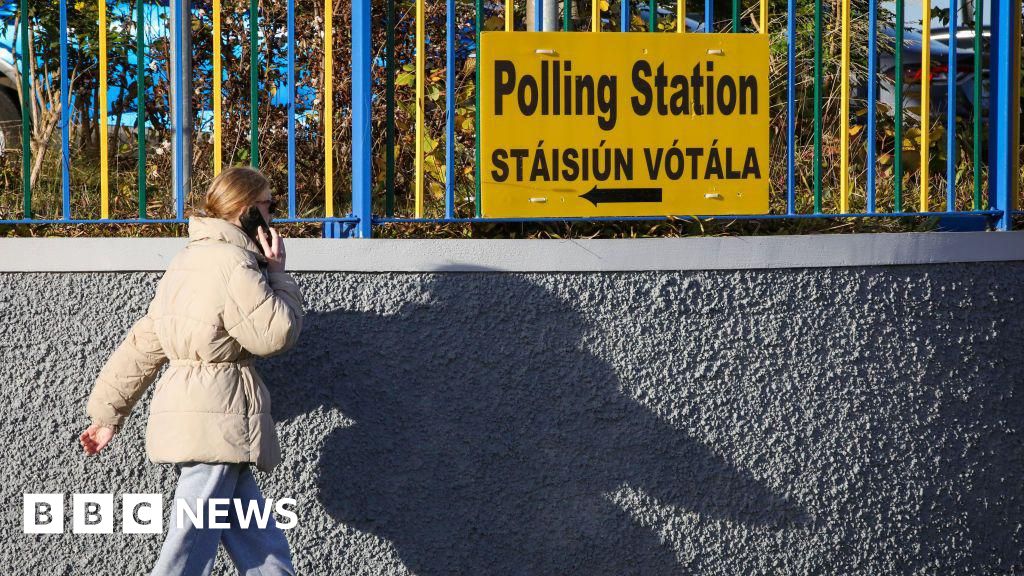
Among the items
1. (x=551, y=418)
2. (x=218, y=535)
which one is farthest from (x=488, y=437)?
(x=218, y=535)

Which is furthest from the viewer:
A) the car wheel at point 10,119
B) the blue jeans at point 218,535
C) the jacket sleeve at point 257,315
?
the car wheel at point 10,119

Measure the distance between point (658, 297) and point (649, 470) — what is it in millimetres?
544

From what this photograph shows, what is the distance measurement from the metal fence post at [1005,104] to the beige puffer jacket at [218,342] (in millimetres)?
2456

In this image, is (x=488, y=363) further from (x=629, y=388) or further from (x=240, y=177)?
(x=240, y=177)

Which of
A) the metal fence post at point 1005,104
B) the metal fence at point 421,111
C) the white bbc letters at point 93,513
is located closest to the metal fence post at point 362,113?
the metal fence at point 421,111

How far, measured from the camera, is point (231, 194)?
3.15 metres

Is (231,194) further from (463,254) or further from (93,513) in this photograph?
(93,513)

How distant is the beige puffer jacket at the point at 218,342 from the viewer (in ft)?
9.86

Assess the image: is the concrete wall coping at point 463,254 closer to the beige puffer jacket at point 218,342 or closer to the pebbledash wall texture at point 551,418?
the pebbledash wall texture at point 551,418

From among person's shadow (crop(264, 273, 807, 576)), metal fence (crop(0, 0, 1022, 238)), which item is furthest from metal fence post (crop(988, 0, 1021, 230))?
person's shadow (crop(264, 273, 807, 576))

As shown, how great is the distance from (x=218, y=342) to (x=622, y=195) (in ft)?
4.54

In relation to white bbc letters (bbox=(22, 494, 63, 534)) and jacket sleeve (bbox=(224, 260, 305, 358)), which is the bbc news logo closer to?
white bbc letters (bbox=(22, 494, 63, 534))

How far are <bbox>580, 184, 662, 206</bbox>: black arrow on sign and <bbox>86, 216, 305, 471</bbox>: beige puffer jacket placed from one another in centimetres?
106

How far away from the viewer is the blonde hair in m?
3.15
